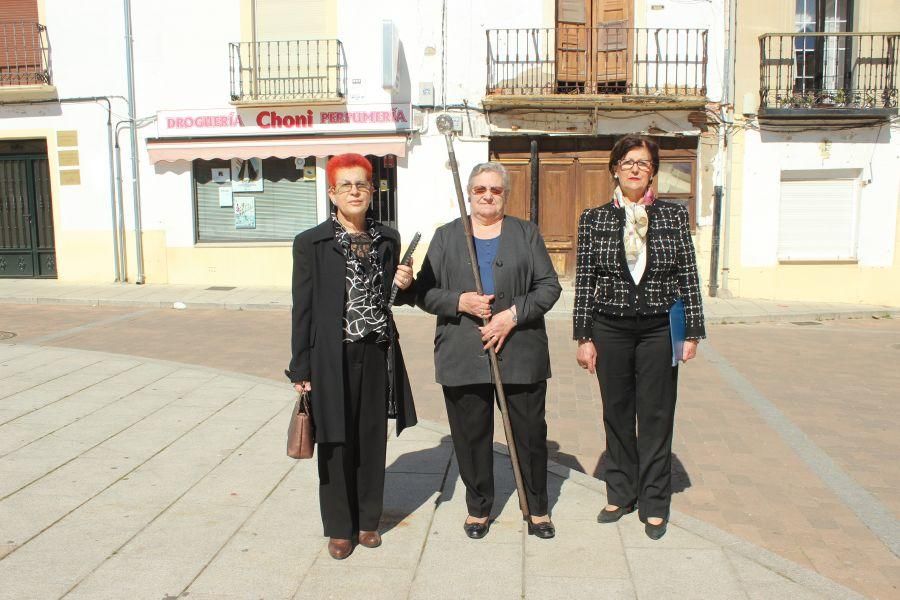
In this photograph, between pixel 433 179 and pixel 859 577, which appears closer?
pixel 859 577

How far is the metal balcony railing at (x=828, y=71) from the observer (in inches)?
565

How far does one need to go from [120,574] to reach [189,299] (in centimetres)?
1068

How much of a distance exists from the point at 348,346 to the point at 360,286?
28 centimetres

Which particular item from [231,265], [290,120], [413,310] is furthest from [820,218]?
[231,265]

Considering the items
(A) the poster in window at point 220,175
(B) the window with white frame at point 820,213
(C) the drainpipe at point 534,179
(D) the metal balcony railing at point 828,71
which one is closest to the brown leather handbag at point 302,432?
(C) the drainpipe at point 534,179

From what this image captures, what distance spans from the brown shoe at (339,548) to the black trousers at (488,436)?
650 millimetres

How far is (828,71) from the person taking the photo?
48.8 ft

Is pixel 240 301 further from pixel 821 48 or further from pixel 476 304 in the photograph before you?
pixel 821 48

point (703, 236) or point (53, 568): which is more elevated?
point (703, 236)

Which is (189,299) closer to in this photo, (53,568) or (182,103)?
(182,103)

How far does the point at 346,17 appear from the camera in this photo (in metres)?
15.3

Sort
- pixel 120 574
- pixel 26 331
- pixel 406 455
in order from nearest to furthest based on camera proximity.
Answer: pixel 120 574
pixel 406 455
pixel 26 331

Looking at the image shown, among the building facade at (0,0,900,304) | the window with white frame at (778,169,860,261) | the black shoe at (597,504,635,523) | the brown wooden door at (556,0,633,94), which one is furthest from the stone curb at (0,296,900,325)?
the black shoe at (597,504,635,523)

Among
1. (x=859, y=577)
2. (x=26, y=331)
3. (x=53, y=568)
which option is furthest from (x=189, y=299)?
(x=859, y=577)
